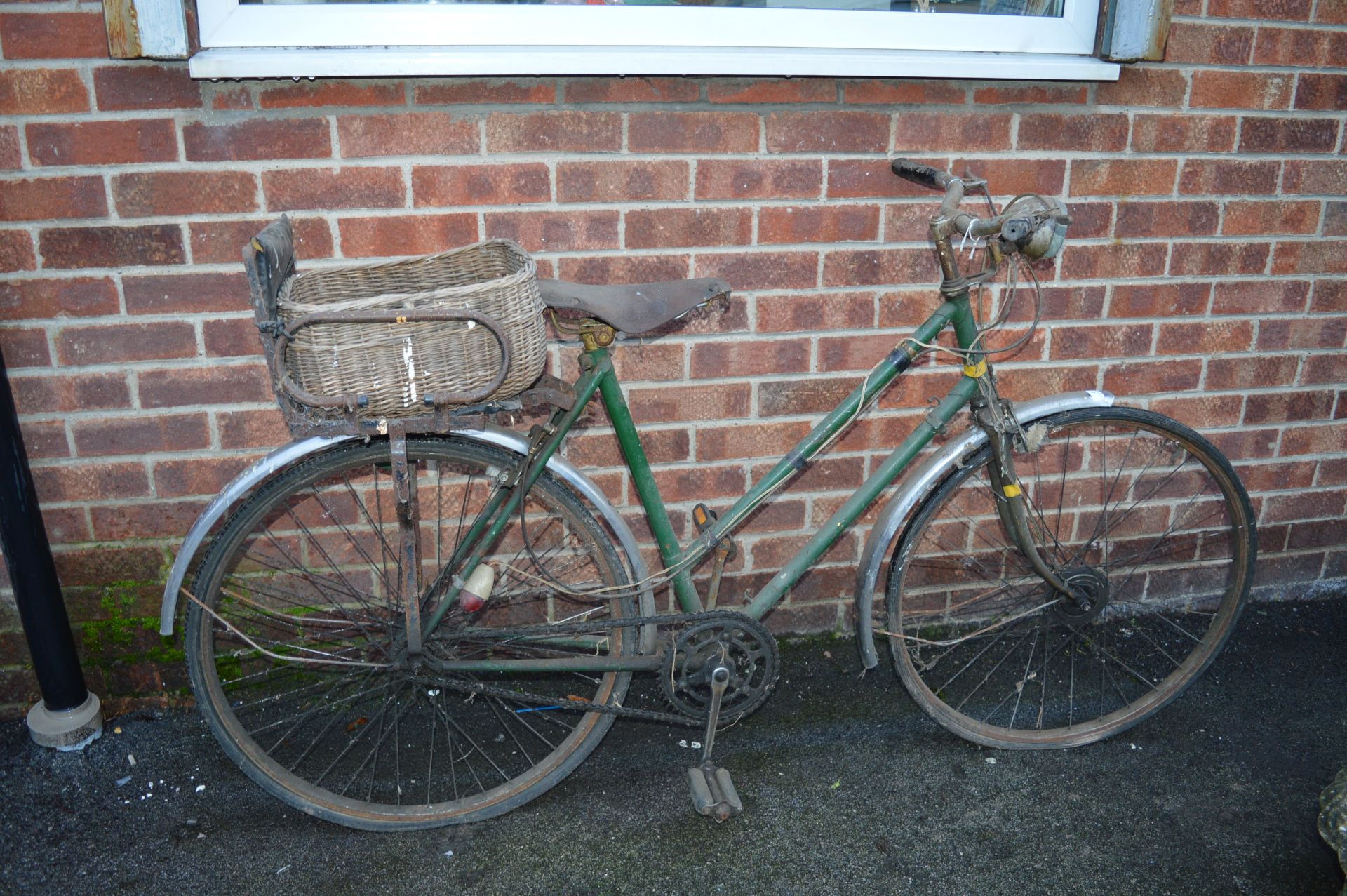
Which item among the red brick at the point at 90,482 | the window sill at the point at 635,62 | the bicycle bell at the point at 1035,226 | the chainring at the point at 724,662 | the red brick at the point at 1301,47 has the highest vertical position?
the red brick at the point at 1301,47

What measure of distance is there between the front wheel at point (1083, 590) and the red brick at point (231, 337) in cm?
184

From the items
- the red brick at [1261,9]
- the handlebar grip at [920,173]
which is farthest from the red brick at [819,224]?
the red brick at [1261,9]

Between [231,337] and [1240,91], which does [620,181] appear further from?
[1240,91]

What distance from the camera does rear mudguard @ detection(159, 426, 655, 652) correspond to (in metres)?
2.44

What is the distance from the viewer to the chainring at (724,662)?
8.71 feet

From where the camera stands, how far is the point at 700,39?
279cm

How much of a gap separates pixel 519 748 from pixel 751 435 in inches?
42.5

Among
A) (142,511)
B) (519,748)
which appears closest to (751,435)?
(519,748)

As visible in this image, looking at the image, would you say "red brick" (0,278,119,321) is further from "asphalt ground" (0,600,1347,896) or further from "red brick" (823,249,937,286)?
"red brick" (823,249,937,286)

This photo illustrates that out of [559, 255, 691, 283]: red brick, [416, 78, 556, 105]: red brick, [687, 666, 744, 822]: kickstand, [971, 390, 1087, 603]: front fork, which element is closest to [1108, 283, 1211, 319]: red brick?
[971, 390, 1087, 603]: front fork

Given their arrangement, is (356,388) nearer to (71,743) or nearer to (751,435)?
(751,435)

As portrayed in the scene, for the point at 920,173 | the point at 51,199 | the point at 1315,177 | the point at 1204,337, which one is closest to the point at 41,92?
the point at 51,199

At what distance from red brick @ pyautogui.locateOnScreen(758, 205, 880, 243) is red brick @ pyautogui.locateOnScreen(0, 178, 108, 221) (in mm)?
1658

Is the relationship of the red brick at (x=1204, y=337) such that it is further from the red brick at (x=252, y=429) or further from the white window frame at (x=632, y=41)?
the red brick at (x=252, y=429)
